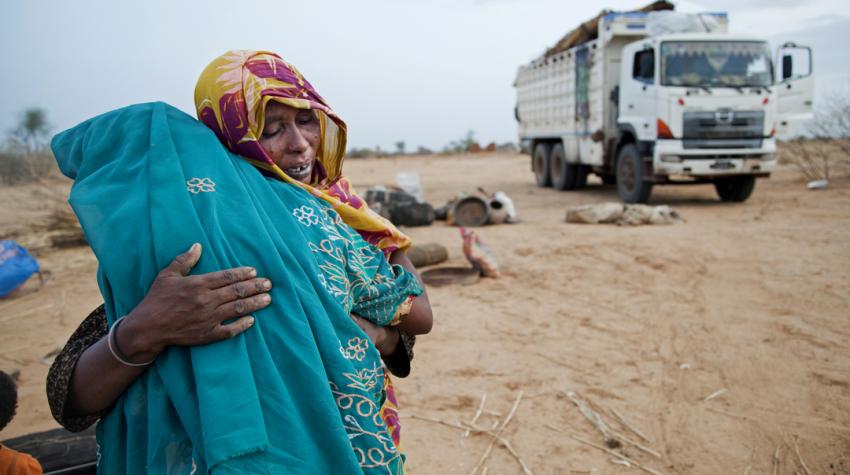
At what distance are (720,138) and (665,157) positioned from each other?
0.89 m

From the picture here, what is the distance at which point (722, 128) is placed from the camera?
9.03 metres

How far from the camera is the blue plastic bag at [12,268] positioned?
565 centimetres

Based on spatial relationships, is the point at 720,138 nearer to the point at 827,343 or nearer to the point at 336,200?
the point at 827,343

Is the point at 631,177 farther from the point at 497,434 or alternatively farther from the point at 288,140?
the point at 288,140

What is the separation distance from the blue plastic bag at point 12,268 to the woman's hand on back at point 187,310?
5.75m

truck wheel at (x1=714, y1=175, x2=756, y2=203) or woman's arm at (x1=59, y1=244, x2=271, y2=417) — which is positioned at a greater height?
woman's arm at (x1=59, y1=244, x2=271, y2=417)

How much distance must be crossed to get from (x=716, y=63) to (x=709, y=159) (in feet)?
4.77

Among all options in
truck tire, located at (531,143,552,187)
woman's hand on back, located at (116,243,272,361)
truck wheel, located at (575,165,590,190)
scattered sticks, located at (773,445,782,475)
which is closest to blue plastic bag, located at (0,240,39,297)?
woman's hand on back, located at (116,243,272,361)

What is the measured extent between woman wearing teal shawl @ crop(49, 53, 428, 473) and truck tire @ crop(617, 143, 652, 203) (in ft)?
30.9

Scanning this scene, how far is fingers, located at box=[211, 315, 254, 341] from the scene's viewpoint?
3.40 feet

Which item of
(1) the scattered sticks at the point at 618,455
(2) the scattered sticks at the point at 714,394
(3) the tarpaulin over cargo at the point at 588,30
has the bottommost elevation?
(1) the scattered sticks at the point at 618,455

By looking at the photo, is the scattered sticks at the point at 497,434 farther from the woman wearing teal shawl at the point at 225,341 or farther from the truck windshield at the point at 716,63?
the truck windshield at the point at 716,63

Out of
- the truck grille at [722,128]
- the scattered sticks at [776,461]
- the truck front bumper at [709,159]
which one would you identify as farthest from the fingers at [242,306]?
the truck grille at [722,128]

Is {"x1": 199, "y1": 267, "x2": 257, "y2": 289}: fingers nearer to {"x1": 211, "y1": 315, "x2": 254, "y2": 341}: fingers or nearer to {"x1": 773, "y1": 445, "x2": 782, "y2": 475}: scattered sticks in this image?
{"x1": 211, "y1": 315, "x2": 254, "y2": 341}: fingers
